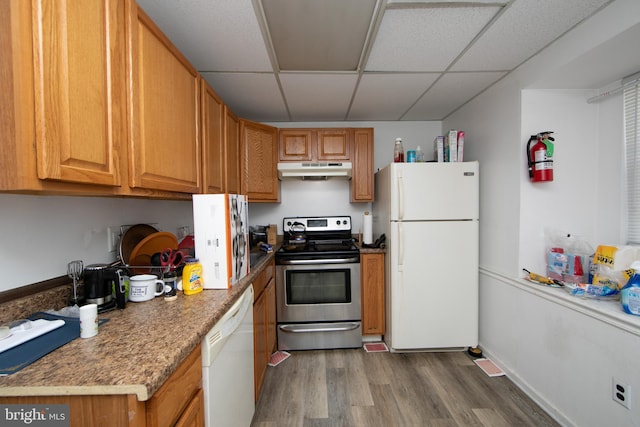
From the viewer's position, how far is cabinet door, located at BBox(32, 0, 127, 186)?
2.02 ft

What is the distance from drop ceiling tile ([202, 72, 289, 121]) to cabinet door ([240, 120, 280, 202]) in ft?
0.61

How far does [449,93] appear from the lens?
84.4 inches

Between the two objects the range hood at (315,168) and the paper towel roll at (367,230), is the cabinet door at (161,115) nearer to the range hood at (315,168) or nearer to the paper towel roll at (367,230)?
the range hood at (315,168)

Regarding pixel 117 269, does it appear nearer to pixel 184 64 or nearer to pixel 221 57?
pixel 184 64

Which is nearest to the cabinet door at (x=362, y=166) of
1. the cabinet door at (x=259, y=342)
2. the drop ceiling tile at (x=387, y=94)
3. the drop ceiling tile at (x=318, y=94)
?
the drop ceiling tile at (x=387, y=94)

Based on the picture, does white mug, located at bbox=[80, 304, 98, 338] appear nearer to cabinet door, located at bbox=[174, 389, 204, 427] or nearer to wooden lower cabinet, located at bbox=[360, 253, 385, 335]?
cabinet door, located at bbox=[174, 389, 204, 427]

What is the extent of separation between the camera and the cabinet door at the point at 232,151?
187 centimetres

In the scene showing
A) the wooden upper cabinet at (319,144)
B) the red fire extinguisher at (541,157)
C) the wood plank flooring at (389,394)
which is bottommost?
the wood plank flooring at (389,394)

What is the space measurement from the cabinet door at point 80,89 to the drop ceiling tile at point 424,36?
121 centimetres

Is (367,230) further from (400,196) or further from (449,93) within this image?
(449,93)

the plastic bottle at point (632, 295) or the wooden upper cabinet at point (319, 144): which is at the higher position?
the wooden upper cabinet at point (319, 144)

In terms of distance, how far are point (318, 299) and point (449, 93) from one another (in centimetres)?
222

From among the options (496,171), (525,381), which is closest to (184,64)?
(496,171)

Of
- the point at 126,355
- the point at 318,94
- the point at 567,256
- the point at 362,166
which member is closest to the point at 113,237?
the point at 126,355
